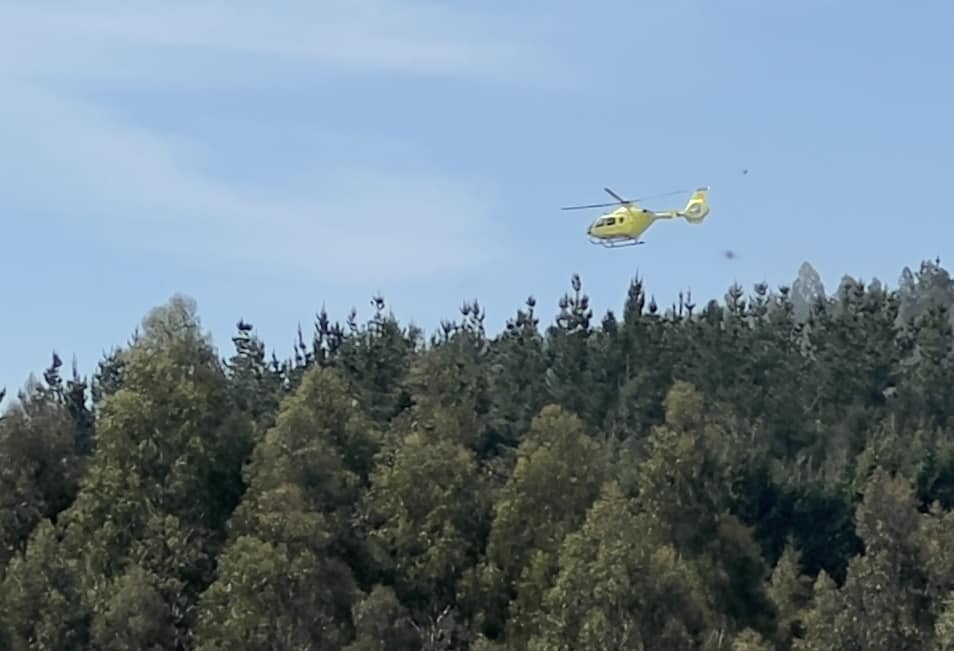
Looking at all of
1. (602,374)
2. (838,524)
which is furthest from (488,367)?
(838,524)

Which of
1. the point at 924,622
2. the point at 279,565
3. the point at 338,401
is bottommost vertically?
the point at 924,622

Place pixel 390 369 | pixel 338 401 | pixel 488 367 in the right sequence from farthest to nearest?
pixel 488 367 → pixel 390 369 → pixel 338 401

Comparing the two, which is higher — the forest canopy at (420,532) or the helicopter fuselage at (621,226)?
the helicopter fuselage at (621,226)

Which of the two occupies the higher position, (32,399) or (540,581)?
(32,399)

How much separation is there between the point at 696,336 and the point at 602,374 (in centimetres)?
342

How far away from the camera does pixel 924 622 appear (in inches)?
1870

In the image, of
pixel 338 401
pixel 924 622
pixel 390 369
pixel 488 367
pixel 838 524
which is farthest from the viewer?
pixel 488 367

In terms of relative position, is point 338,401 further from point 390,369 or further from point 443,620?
point 390,369

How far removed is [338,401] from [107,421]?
5791mm

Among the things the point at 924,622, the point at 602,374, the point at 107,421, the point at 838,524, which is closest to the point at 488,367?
the point at 602,374

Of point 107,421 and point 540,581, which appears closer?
point 540,581

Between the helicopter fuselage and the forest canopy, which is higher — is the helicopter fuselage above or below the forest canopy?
above

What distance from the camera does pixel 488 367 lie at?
231 feet

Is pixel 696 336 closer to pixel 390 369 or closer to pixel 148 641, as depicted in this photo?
pixel 390 369
